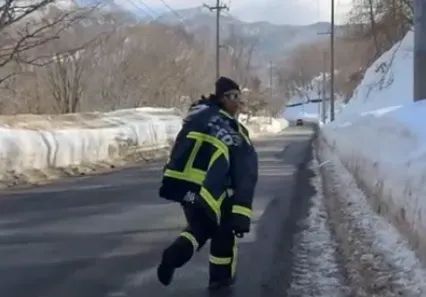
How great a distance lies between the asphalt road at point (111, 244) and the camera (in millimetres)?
8312

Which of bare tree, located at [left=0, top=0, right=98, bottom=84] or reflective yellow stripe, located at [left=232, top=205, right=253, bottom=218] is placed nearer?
reflective yellow stripe, located at [left=232, top=205, right=253, bottom=218]

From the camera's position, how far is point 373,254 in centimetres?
963

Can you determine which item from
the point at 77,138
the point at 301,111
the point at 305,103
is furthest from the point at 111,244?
the point at 305,103

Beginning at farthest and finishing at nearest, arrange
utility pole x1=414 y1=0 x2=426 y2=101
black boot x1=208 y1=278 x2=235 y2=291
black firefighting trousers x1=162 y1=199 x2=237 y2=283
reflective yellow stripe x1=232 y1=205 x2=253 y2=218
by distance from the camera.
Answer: utility pole x1=414 y1=0 x2=426 y2=101 → black boot x1=208 y1=278 x2=235 y2=291 → black firefighting trousers x1=162 y1=199 x2=237 y2=283 → reflective yellow stripe x1=232 y1=205 x2=253 y2=218

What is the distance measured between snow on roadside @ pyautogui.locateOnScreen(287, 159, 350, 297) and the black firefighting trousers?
764mm

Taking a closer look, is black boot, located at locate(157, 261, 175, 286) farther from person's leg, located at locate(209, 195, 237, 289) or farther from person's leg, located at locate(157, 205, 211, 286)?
person's leg, located at locate(209, 195, 237, 289)

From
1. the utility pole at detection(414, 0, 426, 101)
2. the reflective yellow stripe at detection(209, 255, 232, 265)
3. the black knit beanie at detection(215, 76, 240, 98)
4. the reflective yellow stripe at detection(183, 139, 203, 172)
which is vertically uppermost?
the utility pole at detection(414, 0, 426, 101)

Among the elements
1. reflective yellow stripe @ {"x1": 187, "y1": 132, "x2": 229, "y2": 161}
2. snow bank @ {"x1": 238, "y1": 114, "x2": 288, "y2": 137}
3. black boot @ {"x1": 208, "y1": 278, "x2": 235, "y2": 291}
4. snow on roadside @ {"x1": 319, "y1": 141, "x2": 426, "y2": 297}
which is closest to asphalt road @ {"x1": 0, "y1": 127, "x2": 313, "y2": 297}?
black boot @ {"x1": 208, "y1": 278, "x2": 235, "y2": 291}

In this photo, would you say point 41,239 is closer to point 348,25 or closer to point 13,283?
point 13,283

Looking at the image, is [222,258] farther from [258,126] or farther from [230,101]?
[258,126]

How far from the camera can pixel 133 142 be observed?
113ft

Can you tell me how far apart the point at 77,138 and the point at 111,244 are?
1626 cm

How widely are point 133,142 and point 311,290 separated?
87.4 ft

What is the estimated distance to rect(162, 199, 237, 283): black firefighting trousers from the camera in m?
7.47
